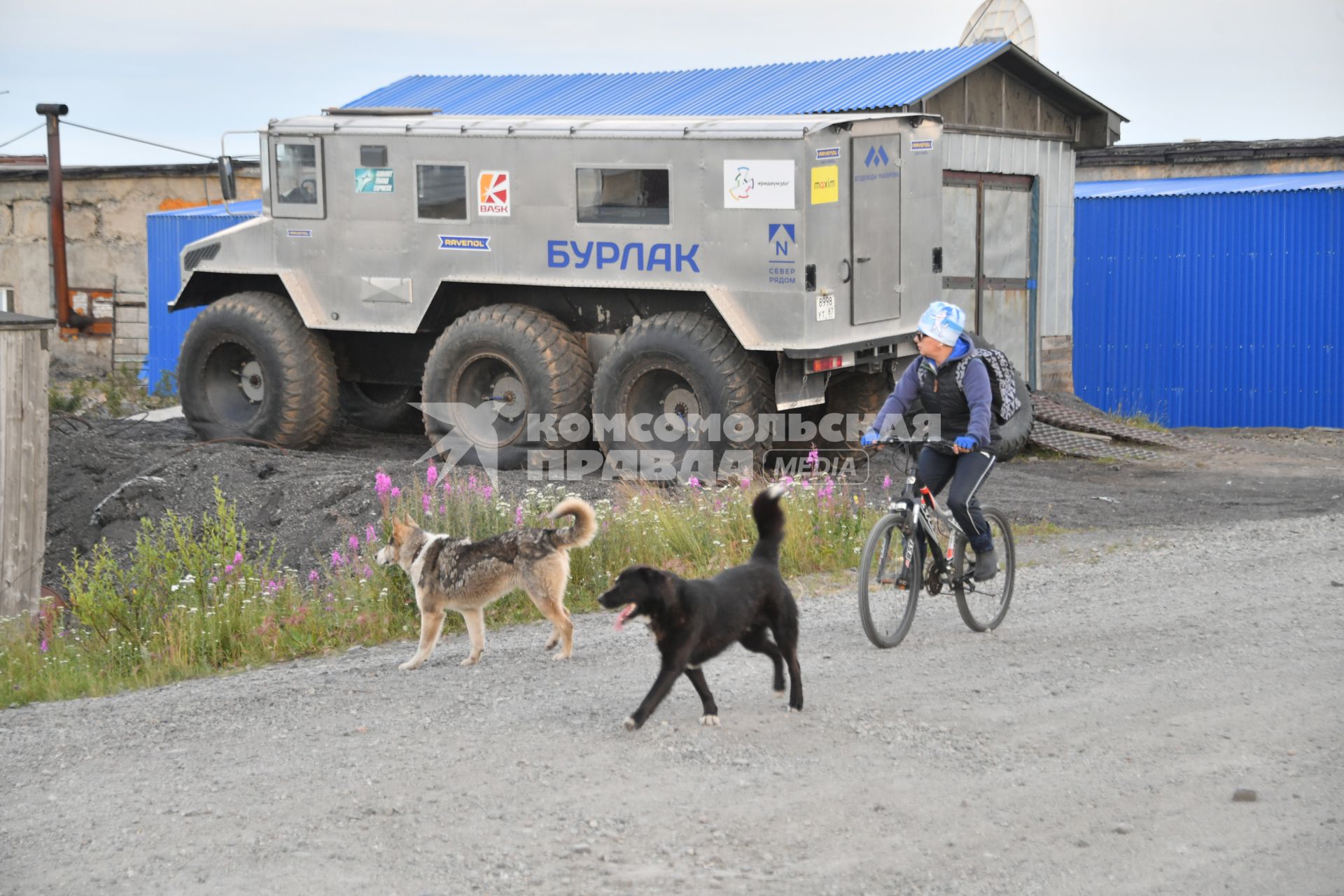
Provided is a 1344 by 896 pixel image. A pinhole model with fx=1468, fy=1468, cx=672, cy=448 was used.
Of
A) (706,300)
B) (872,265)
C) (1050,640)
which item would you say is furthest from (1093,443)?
(1050,640)

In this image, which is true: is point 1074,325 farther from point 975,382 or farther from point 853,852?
point 853,852

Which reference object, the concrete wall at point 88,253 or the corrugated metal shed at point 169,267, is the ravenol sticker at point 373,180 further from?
the concrete wall at point 88,253

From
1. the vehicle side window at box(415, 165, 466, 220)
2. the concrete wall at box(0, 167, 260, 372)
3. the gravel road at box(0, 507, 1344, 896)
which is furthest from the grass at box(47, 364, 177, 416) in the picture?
the gravel road at box(0, 507, 1344, 896)

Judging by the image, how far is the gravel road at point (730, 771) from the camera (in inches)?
191

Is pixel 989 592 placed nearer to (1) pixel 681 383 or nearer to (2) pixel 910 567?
(2) pixel 910 567

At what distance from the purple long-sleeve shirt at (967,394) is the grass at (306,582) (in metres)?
2.28

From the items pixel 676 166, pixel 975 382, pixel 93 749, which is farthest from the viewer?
pixel 676 166

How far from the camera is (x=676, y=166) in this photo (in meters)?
12.4

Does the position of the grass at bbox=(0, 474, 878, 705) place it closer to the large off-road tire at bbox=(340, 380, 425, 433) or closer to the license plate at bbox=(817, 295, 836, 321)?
the license plate at bbox=(817, 295, 836, 321)

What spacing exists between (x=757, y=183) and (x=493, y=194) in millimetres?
2572

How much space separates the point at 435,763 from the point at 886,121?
8.58 meters

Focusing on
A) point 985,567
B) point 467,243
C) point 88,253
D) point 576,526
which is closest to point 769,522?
point 576,526

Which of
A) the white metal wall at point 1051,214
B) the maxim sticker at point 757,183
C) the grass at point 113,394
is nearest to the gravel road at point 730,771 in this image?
the maxim sticker at point 757,183

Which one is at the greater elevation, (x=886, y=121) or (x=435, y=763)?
(x=886, y=121)
